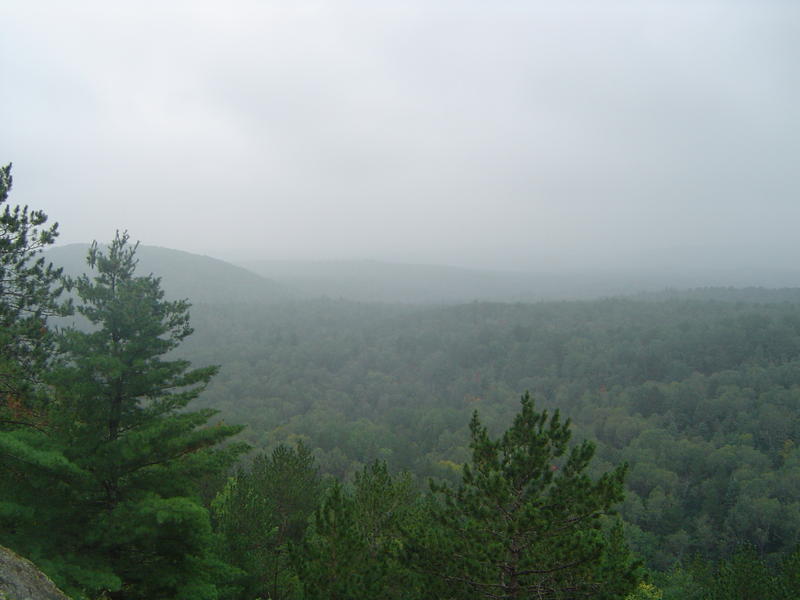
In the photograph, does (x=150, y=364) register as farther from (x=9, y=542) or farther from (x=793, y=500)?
(x=793, y=500)

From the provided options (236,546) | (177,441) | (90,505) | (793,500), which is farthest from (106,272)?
(793,500)

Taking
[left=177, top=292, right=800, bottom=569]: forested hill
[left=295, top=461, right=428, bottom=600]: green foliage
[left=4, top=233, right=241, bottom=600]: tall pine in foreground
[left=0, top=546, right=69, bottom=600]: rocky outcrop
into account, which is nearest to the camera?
[left=0, top=546, right=69, bottom=600]: rocky outcrop

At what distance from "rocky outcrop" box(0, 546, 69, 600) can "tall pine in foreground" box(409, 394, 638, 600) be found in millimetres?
4617

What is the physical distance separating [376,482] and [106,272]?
6.82m

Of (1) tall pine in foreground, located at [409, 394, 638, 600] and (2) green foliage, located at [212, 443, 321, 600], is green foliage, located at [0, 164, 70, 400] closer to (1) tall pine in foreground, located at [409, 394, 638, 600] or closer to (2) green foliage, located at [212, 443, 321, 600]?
(2) green foliage, located at [212, 443, 321, 600]

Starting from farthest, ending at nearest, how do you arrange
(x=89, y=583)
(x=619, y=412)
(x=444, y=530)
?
(x=619, y=412) < (x=444, y=530) < (x=89, y=583)

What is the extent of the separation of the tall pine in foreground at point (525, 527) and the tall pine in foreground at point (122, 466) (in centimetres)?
370

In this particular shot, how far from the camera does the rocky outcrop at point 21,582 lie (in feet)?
13.6

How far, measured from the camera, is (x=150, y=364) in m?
7.72

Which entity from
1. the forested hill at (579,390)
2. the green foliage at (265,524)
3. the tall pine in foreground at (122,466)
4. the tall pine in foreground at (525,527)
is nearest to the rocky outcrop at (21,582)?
the tall pine in foreground at (122,466)

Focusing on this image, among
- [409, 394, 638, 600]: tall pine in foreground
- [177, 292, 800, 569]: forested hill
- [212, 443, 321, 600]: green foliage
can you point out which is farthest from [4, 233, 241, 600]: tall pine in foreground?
[177, 292, 800, 569]: forested hill

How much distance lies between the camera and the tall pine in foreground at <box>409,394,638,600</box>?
646 centimetres

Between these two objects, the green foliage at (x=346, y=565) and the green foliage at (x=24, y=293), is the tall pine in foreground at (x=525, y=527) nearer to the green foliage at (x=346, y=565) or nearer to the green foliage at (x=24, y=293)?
the green foliage at (x=346, y=565)

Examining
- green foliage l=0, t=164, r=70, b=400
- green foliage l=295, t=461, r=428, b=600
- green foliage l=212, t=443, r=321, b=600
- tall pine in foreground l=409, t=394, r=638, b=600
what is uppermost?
green foliage l=0, t=164, r=70, b=400
